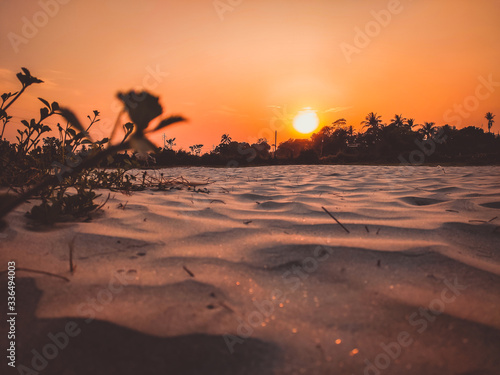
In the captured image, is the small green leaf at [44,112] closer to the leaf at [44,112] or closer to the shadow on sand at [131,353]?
the leaf at [44,112]

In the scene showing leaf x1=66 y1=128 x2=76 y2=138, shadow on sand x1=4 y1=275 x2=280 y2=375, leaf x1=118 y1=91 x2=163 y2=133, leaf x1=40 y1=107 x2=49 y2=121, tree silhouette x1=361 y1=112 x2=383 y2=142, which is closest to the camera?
leaf x1=118 y1=91 x2=163 y2=133

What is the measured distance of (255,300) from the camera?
0.81 m

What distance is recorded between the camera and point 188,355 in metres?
0.62

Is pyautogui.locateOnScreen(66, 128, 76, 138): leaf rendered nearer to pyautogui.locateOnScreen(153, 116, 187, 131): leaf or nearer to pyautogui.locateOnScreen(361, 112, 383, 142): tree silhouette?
pyautogui.locateOnScreen(153, 116, 187, 131): leaf

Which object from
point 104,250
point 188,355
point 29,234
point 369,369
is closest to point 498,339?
point 369,369

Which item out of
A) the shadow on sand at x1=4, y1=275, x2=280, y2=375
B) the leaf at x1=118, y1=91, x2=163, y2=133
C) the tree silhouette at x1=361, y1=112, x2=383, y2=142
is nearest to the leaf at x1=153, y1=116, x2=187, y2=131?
the leaf at x1=118, y1=91, x2=163, y2=133

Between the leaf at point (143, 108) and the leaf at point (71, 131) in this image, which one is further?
the leaf at point (71, 131)

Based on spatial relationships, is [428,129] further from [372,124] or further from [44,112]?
[44,112]

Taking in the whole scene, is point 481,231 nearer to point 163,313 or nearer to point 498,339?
point 498,339

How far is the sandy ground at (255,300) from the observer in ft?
2.03

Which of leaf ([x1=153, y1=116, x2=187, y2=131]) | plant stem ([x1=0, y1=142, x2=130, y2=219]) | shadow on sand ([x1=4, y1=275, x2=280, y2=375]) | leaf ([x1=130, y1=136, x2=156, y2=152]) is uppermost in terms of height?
leaf ([x1=153, y1=116, x2=187, y2=131])

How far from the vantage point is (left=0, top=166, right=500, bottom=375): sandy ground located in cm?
62

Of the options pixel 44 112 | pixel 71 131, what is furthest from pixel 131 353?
pixel 71 131

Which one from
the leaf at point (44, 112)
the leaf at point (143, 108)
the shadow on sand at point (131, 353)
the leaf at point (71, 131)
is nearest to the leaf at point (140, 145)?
the leaf at point (143, 108)
